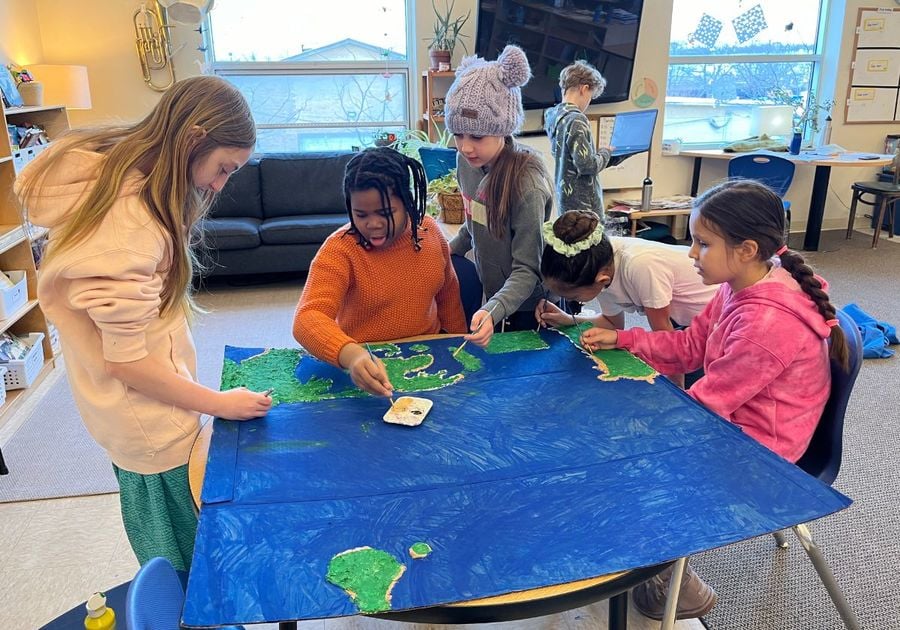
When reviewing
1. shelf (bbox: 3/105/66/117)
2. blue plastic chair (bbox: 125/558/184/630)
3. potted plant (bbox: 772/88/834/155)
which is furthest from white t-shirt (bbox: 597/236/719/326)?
potted plant (bbox: 772/88/834/155)

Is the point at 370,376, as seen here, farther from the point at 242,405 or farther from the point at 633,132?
the point at 633,132

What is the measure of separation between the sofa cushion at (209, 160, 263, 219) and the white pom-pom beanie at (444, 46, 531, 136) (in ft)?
10.1

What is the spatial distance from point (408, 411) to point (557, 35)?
417 centimetres

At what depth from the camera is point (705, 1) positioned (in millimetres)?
5285

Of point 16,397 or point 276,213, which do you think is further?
point 276,213

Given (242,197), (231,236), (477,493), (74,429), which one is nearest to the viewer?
(477,493)

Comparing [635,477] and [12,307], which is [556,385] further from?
[12,307]

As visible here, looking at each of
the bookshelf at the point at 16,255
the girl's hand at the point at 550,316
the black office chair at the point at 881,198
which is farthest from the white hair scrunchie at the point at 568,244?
the black office chair at the point at 881,198

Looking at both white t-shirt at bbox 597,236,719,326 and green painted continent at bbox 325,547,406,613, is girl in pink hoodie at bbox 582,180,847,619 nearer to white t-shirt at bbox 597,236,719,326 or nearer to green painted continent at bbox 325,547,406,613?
white t-shirt at bbox 597,236,719,326

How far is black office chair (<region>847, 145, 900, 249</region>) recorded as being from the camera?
16.8 feet

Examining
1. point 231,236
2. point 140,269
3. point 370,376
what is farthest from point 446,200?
point 140,269

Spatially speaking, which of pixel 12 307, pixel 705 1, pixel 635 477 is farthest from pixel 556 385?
pixel 705 1

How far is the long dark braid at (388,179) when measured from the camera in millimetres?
1470

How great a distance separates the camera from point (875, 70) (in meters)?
5.56
